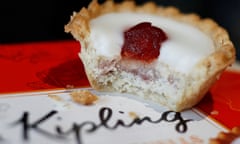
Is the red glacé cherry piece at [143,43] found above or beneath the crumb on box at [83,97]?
above

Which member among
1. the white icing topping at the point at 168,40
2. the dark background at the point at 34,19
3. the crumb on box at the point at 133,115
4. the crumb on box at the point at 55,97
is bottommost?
the crumb on box at the point at 133,115

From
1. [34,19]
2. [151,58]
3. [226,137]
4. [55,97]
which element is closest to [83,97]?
[55,97]

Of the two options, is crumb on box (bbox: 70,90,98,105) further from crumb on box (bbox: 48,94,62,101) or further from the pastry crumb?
the pastry crumb

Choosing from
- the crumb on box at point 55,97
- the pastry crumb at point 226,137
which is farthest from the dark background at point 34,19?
the pastry crumb at point 226,137

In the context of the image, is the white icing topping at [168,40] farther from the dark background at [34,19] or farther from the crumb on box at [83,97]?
the dark background at [34,19]

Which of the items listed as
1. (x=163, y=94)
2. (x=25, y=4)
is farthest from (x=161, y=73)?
(x=25, y=4)

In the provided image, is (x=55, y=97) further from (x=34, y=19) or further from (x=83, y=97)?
(x=34, y=19)
